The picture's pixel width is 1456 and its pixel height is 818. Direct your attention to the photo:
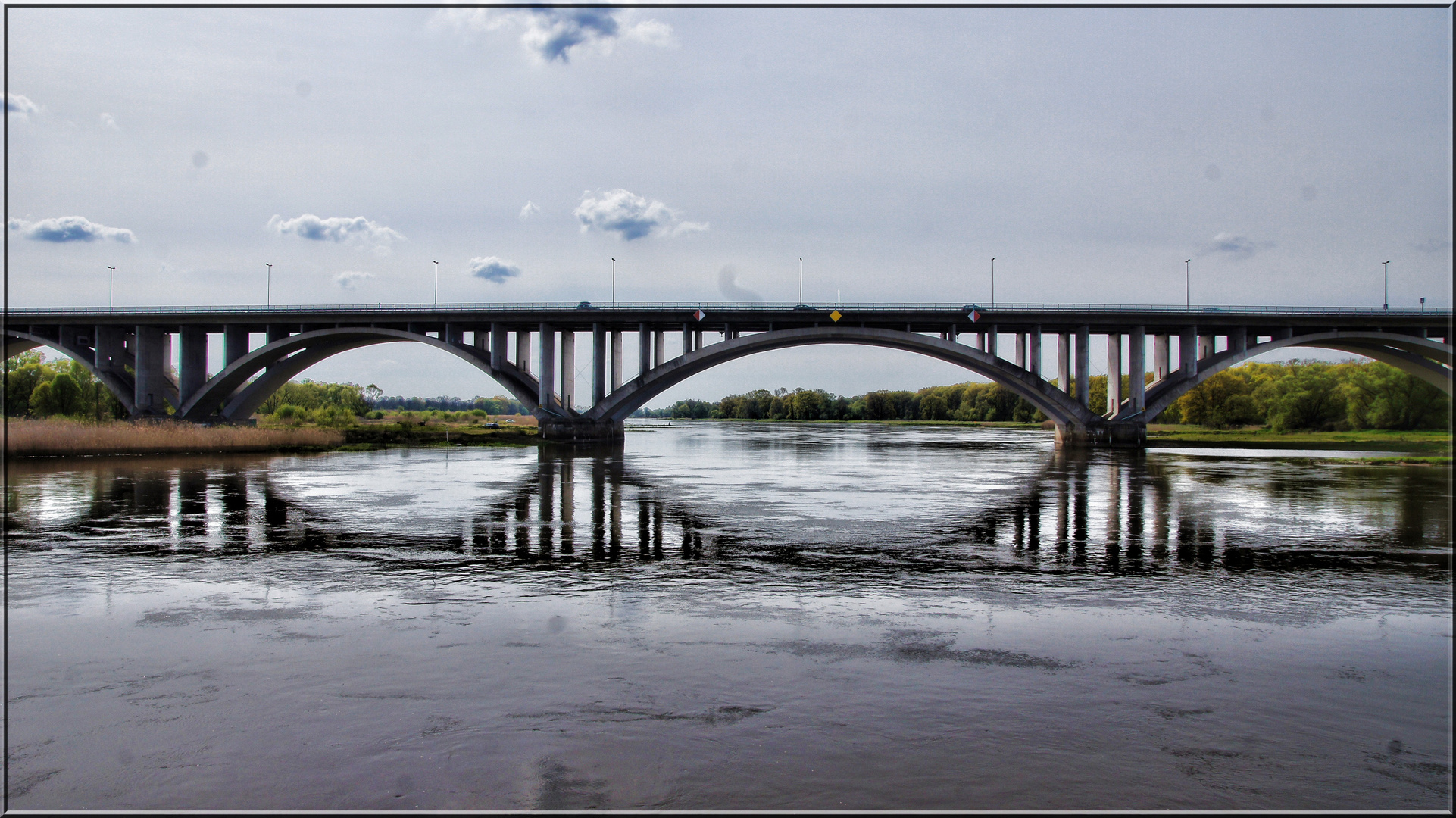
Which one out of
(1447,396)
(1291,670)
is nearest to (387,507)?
(1291,670)

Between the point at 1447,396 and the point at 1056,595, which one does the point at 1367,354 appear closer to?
the point at 1447,396

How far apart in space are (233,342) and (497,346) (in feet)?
73.4

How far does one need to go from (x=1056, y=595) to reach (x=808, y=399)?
183578 mm

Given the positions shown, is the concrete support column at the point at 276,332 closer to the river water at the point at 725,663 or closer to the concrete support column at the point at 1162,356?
the river water at the point at 725,663

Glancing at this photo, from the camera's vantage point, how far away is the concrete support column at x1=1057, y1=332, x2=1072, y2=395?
66000 mm

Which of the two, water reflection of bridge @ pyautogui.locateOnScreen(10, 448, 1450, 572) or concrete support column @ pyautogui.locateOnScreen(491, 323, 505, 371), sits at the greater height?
concrete support column @ pyautogui.locateOnScreen(491, 323, 505, 371)

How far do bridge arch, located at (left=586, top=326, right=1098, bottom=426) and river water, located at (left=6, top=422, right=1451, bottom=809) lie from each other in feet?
147

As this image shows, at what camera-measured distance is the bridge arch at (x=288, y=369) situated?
65062mm

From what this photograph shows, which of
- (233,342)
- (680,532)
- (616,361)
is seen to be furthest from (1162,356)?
(233,342)

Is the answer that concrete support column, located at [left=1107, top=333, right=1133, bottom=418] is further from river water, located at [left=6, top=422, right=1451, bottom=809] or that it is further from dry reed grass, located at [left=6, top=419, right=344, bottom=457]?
Result: dry reed grass, located at [left=6, top=419, right=344, bottom=457]

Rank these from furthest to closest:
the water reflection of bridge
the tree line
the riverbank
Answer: the tree line, the riverbank, the water reflection of bridge

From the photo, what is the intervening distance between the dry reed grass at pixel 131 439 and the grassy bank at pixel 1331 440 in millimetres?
62517

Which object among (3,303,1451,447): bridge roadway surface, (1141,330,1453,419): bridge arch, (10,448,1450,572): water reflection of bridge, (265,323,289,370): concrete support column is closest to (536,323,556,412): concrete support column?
(3,303,1451,447): bridge roadway surface

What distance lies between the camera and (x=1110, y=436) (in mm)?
63188
